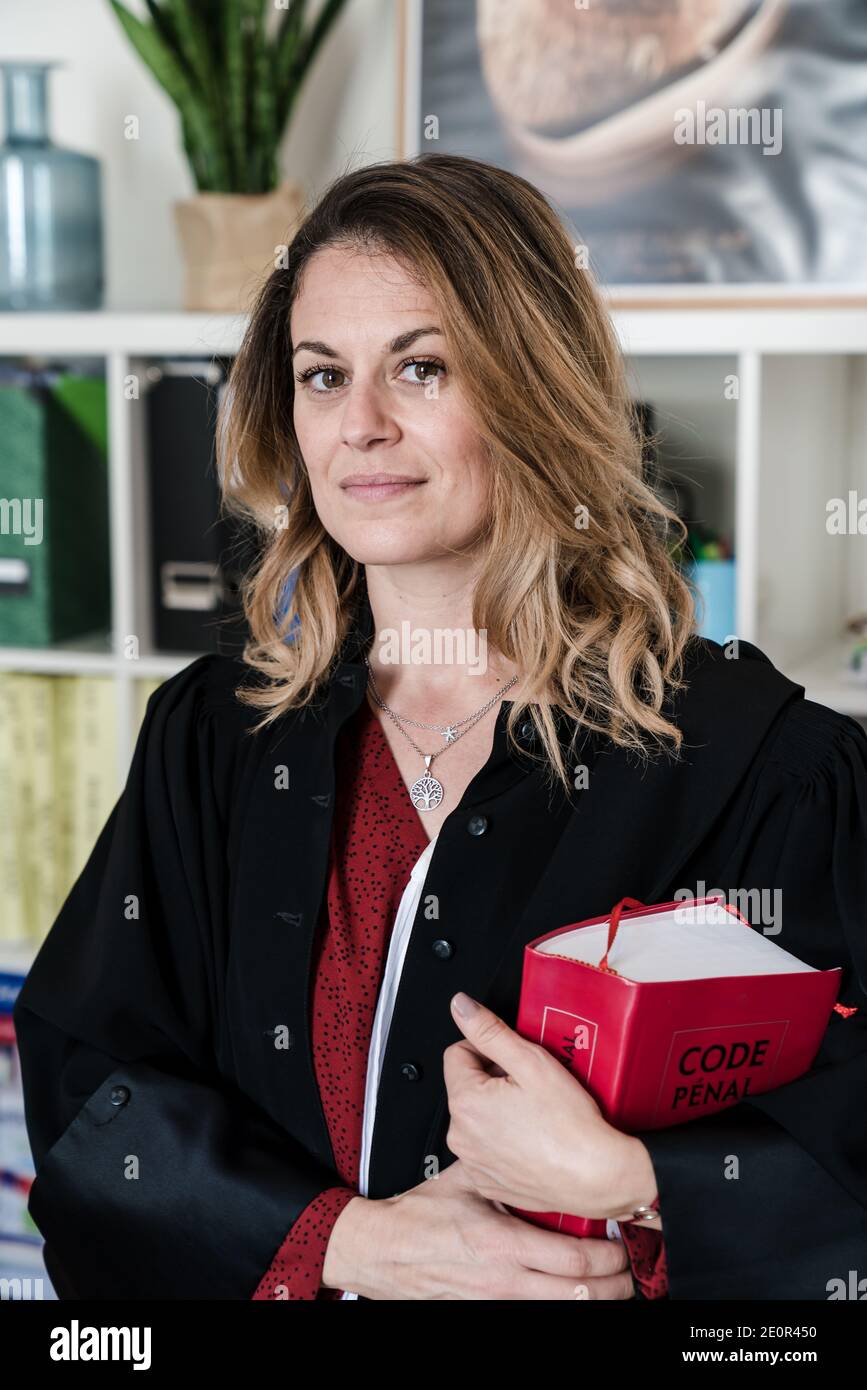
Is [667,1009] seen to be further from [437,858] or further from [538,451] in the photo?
[538,451]

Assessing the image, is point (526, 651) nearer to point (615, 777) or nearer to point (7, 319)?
A: point (615, 777)

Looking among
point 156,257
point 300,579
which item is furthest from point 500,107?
point 300,579

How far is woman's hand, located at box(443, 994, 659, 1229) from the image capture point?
3.74 feet

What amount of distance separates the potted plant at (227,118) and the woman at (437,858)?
2.45 ft

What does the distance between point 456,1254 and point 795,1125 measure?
302mm

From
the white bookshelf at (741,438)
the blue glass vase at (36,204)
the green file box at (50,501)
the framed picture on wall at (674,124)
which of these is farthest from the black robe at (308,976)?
the blue glass vase at (36,204)

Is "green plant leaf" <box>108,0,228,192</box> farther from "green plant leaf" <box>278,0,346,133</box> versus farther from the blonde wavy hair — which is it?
the blonde wavy hair

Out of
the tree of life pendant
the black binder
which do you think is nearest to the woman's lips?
the tree of life pendant

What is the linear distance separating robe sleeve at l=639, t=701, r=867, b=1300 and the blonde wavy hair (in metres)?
0.13

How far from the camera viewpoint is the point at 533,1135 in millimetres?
1151

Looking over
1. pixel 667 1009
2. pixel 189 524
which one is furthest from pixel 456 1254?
pixel 189 524

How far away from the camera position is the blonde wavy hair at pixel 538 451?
1.36 m

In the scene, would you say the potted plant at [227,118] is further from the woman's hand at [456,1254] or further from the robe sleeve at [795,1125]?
the woman's hand at [456,1254]

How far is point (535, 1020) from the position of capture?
1.18 meters
